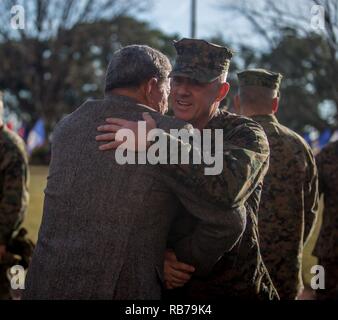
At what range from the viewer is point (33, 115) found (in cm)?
4281

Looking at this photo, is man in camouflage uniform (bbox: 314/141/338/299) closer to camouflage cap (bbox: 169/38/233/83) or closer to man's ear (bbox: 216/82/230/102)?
man's ear (bbox: 216/82/230/102)

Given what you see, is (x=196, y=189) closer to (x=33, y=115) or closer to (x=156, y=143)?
(x=156, y=143)

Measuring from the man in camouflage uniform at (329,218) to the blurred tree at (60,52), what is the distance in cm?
2534

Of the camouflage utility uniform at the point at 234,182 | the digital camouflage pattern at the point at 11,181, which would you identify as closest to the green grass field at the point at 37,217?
the digital camouflage pattern at the point at 11,181

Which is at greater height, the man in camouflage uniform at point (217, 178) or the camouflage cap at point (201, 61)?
the camouflage cap at point (201, 61)

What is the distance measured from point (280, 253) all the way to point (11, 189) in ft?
7.08

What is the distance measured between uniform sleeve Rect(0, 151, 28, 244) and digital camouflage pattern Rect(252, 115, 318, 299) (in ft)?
6.36

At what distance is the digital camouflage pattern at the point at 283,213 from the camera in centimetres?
450

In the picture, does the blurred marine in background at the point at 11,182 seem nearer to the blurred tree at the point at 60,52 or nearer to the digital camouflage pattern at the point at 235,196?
the digital camouflage pattern at the point at 235,196

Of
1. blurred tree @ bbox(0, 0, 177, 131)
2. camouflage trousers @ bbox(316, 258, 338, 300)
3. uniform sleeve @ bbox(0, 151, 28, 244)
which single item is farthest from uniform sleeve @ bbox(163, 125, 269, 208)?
blurred tree @ bbox(0, 0, 177, 131)

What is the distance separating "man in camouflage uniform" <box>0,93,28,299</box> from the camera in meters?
5.12

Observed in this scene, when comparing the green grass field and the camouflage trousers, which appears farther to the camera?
the green grass field

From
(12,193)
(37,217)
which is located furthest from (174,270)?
(37,217)
